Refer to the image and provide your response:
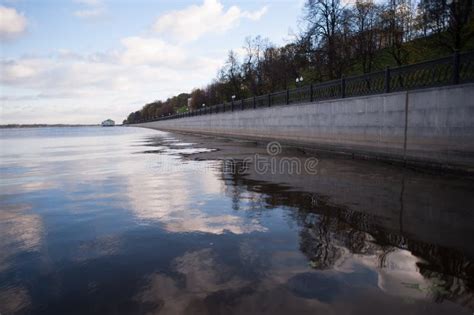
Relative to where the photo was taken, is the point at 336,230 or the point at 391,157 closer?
the point at 336,230

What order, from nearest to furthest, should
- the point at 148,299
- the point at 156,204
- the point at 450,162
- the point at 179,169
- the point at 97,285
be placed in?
the point at 148,299 < the point at 97,285 < the point at 156,204 < the point at 450,162 < the point at 179,169

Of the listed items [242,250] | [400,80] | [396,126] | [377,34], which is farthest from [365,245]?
[377,34]

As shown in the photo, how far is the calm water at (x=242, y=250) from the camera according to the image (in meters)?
3.15

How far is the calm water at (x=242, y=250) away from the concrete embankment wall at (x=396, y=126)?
179 cm

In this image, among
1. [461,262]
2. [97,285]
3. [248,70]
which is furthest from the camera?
[248,70]

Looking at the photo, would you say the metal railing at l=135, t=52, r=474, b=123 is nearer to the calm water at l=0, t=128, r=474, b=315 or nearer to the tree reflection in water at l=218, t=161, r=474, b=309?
the calm water at l=0, t=128, r=474, b=315

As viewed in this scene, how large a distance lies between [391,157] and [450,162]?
2.68 meters

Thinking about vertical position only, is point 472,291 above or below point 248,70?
below

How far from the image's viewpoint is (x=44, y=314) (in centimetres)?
297

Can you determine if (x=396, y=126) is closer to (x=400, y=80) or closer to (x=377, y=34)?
(x=400, y=80)

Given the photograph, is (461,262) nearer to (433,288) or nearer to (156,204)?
(433,288)

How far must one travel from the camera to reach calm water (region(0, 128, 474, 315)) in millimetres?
3152

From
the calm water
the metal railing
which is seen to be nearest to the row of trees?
the metal railing

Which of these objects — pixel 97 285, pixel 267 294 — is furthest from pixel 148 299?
pixel 267 294
